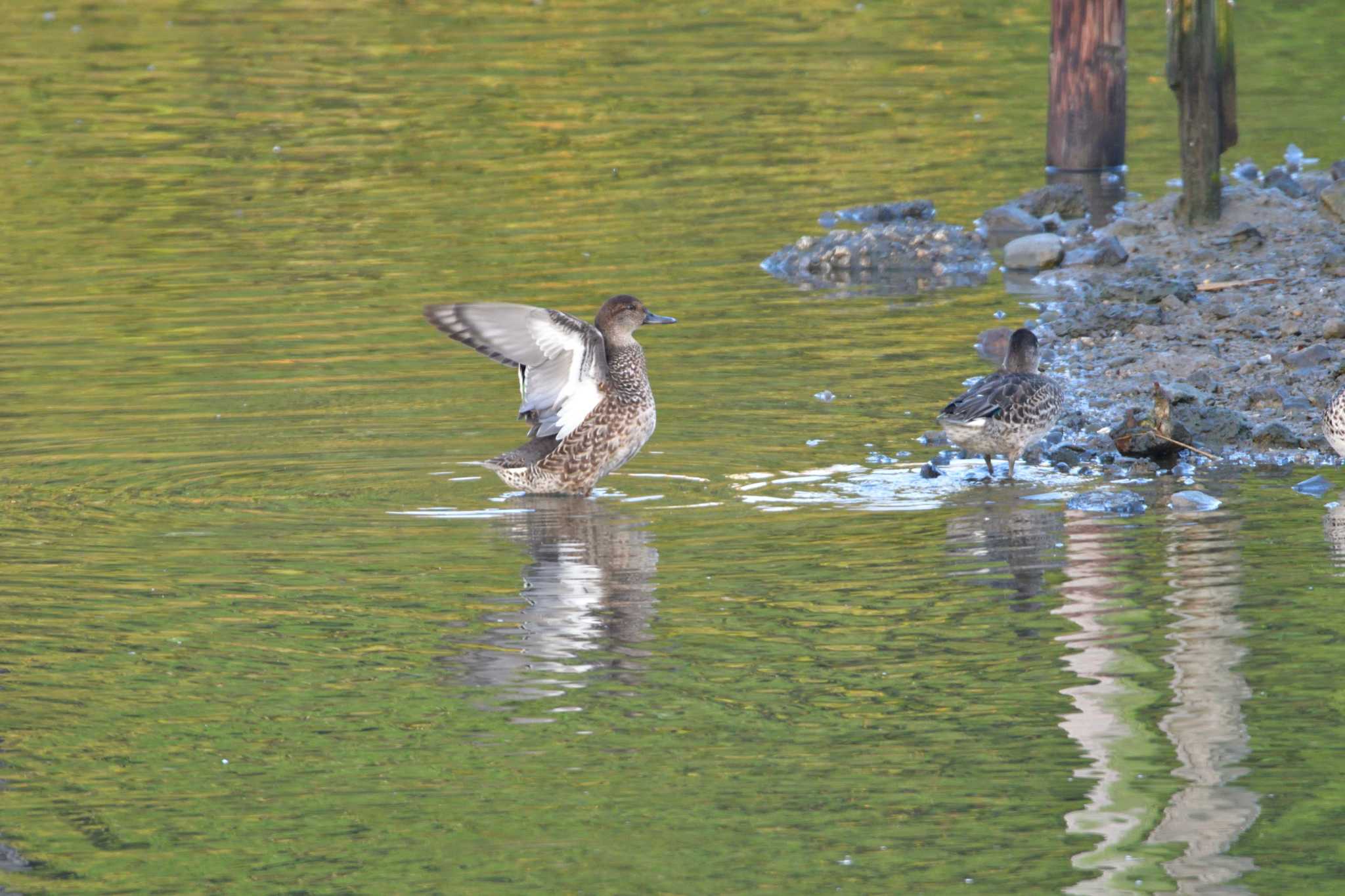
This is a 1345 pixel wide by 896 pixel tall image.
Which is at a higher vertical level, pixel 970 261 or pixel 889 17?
pixel 889 17

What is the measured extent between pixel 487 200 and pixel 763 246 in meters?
3.55

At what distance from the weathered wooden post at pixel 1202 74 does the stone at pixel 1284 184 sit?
134cm

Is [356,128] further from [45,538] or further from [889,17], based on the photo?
[45,538]

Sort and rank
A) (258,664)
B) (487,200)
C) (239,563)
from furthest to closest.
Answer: (487,200)
(239,563)
(258,664)

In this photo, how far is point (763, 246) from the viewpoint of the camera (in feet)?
54.8

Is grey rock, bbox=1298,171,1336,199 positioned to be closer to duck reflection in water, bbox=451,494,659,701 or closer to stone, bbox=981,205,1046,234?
stone, bbox=981,205,1046,234

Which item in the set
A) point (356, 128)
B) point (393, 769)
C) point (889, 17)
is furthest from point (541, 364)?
point (889, 17)

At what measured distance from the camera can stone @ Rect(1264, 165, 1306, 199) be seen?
15821 mm

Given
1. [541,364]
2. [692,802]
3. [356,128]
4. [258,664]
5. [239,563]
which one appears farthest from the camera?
[356,128]

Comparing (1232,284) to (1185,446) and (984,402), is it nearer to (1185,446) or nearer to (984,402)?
(1185,446)

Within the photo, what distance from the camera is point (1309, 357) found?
11.3 metres

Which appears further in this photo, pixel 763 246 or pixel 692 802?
pixel 763 246

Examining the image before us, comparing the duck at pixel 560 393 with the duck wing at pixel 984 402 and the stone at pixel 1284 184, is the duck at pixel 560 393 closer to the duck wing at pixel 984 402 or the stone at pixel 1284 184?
the duck wing at pixel 984 402

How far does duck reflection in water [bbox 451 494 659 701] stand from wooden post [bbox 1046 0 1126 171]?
30.1 ft
